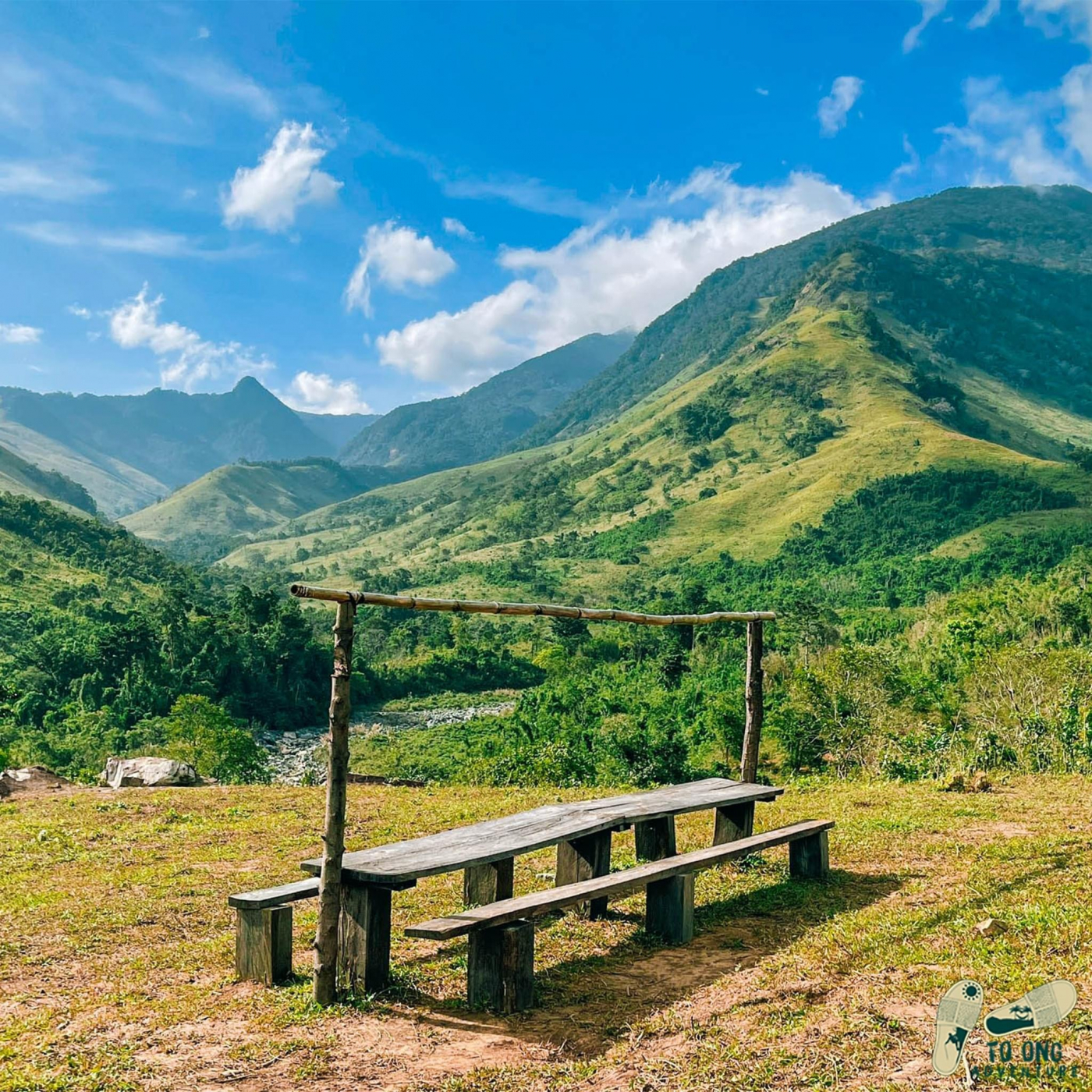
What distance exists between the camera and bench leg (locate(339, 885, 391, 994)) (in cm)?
573

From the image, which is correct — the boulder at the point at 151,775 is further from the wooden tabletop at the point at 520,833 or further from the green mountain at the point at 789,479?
the green mountain at the point at 789,479

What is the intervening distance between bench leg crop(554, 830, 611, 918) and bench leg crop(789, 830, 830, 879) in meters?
1.94

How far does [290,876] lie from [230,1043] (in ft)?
14.1

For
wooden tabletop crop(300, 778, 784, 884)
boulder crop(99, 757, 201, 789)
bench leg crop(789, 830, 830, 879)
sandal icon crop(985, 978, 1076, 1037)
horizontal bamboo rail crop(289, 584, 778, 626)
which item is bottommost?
boulder crop(99, 757, 201, 789)

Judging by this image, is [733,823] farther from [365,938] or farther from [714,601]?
[714,601]

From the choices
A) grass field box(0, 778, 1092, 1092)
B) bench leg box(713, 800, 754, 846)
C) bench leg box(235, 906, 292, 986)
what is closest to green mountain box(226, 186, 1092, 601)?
bench leg box(713, 800, 754, 846)

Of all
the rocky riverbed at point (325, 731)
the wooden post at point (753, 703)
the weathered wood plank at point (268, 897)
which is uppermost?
the wooden post at point (753, 703)

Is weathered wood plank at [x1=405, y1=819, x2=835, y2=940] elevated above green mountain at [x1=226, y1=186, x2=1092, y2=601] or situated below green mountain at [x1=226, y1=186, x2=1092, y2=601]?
below

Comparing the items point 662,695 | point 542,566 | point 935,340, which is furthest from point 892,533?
point 935,340

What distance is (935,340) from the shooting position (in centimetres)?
19975

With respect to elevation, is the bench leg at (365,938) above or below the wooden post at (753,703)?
below

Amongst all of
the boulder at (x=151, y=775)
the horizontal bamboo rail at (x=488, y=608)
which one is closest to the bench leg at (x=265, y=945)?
the horizontal bamboo rail at (x=488, y=608)

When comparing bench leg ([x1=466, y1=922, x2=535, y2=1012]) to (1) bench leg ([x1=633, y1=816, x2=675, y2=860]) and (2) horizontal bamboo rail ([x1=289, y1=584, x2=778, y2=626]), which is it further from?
(1) bench leg ([x1=633, y1=816, x2=675, y2=860])

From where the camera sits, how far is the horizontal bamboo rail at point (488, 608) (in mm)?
5432
